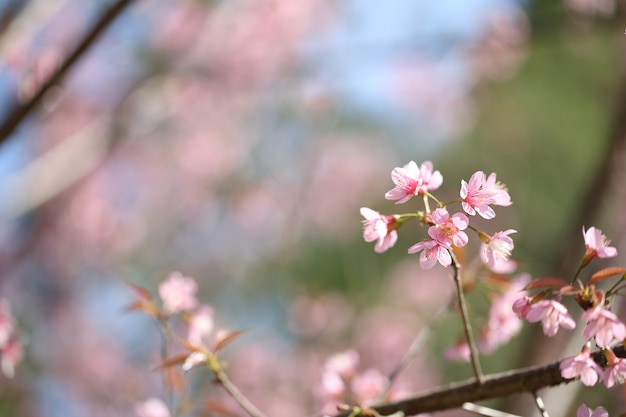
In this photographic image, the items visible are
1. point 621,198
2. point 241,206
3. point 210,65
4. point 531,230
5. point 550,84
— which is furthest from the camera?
point 550,84

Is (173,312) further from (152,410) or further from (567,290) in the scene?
(567,290)

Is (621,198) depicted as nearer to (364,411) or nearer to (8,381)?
(364,411)

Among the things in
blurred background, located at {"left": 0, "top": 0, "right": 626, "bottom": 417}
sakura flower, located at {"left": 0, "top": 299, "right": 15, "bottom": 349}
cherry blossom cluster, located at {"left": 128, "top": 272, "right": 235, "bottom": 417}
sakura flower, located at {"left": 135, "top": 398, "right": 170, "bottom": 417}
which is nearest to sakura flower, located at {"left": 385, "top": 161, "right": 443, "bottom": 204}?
cherry blossom cluster, located at {"left": 128, "top": 272, "right": 235, "bottom": 417}

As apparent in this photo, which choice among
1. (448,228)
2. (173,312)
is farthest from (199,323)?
(448,228)

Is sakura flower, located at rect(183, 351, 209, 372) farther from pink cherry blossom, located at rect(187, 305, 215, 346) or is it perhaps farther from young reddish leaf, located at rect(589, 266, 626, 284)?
young reddish leaf, located at rect(589, 266, 626, 284)

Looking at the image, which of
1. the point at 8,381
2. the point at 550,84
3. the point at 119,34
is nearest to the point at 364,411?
the point at 119,34

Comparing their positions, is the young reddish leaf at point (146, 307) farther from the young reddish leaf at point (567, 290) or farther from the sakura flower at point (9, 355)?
the young reddish leaf at point (567, 290)

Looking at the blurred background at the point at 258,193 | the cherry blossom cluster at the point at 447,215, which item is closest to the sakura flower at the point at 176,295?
the cherry blossom cluster at the point at 447,215
